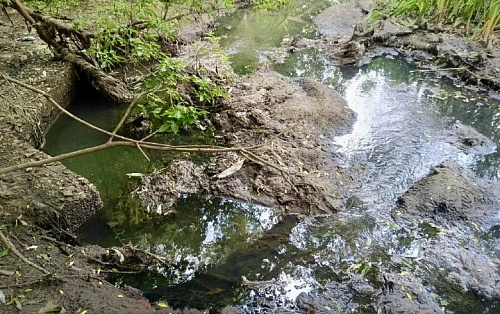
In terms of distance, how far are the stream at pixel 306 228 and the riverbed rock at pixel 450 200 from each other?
131mm

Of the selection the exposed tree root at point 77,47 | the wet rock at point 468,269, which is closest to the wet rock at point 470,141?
the wet rock at point 468,269

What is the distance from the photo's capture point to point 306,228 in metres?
4.09

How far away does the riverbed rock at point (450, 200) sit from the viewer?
4.21 metres

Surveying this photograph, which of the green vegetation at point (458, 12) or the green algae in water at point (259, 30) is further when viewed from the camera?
the green algae in water at point (259, 30)

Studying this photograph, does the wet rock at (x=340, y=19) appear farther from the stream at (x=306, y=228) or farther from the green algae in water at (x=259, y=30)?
the stream at (x=306, y=228)

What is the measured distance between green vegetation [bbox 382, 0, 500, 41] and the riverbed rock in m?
3.85

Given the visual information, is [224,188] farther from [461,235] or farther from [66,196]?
[461,235]

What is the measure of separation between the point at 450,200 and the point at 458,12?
A: 5.60m

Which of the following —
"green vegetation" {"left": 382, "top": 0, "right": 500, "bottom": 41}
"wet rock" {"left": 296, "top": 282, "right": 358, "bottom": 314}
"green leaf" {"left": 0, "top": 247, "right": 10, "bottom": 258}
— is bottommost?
"wet rock" {"left": 296, "top": 282, "right": 358, "bottom": 314}

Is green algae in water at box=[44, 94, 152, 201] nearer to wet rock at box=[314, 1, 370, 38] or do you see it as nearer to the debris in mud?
the debris in mud

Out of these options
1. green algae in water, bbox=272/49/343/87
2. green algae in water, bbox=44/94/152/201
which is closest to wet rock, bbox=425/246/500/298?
green algae in water, bbox=44/94/152/201

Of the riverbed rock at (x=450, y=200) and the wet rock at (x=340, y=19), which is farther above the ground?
the wet rock at (x=340, y=19)

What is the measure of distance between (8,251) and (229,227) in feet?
5.73

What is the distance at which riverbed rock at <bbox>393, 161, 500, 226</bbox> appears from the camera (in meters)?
4.21
